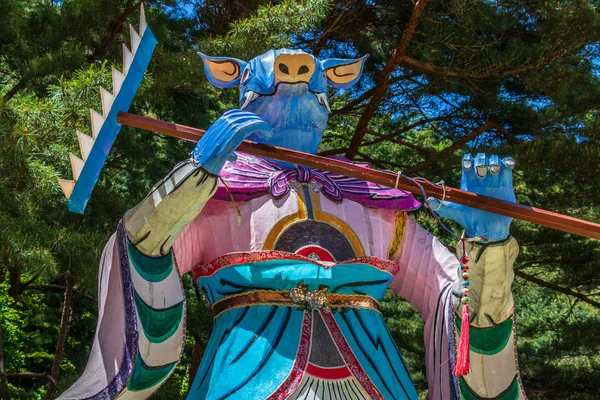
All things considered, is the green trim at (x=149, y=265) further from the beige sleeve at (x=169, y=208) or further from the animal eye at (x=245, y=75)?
the animal eye at (x=245, y=75)

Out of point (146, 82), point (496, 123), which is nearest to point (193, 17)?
point (146, 82)

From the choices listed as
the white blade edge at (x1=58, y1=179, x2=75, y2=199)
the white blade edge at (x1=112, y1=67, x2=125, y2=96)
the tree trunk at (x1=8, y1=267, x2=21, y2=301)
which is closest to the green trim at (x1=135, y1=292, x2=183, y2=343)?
the white blade edge at (x1=58, y1=179, x2=75, y2=199)

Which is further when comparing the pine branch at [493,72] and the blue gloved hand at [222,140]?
the pine branch at [493,72]

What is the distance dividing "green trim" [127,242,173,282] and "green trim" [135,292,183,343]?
0.23ft

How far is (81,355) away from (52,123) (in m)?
3.23

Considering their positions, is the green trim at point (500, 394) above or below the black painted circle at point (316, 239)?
below

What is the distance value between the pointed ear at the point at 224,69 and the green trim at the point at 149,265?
0.79 m

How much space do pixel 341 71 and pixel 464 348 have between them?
3.78 ft

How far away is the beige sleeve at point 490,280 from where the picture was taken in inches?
106

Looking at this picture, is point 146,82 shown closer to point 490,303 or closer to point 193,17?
point 193,17

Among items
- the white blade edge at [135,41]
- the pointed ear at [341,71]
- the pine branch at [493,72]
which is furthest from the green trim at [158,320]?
the pine branch at [493,72]

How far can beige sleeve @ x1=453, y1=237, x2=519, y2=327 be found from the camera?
270 cm

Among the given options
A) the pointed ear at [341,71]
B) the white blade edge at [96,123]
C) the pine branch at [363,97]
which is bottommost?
the white blade edge at [96,123]

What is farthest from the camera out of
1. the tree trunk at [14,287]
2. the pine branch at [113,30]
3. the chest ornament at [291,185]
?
the tree trunk at [14,287]
